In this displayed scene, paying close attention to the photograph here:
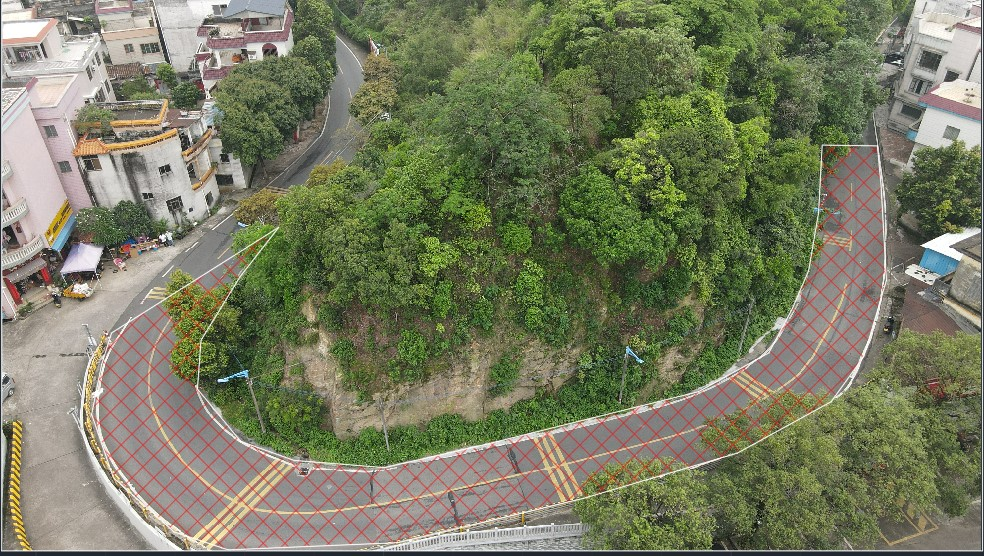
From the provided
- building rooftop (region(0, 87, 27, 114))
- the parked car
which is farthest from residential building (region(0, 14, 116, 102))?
the parked car

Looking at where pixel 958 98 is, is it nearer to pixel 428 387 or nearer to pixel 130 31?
pixel 428 387

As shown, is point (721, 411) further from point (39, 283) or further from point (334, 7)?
point (334, 7)

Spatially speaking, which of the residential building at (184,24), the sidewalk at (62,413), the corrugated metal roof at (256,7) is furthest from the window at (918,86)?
the residential building at (184,24)

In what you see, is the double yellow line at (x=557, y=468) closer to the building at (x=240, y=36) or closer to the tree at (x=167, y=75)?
the building at (x=240, y=36)

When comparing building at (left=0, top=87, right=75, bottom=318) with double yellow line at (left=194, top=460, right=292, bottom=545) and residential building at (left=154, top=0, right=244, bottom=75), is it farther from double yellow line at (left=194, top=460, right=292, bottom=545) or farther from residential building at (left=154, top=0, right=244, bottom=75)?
residential building at (left=154, top=0, right=244, bottom=75)

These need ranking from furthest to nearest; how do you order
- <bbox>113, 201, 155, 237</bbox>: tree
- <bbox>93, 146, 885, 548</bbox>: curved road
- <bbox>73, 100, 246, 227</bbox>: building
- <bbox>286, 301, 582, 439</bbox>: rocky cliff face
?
<bbox>113, 201, 155, 237</bbox>: tree, <bbox>73, 100, 246, 227</bbox>: building, <bbox>286, 301, 582, 439</bbox>: rocky cliff face, <bbox>93, 146, 885, 548</bbox>: curved road

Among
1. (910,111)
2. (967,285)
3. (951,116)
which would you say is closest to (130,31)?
(951,116)

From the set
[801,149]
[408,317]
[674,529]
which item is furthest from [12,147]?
[801,149]
